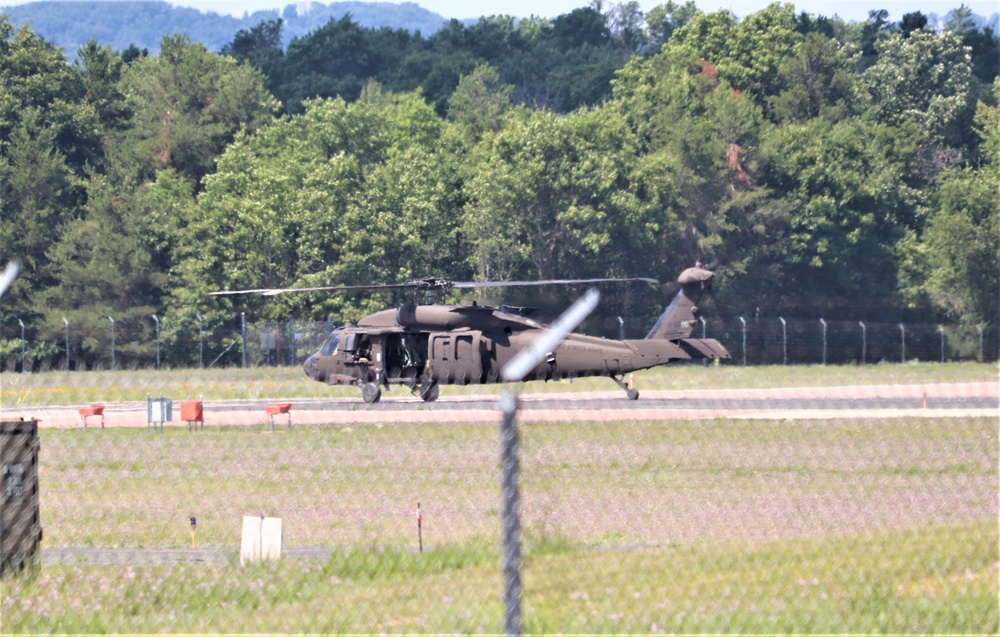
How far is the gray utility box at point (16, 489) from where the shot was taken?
33.3ft

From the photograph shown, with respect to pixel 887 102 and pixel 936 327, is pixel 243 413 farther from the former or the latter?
pixel 887 102

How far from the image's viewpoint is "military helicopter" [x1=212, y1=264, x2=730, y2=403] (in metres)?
28.0

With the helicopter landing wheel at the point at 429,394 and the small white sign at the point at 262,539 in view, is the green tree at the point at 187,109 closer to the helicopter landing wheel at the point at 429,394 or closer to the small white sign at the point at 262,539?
the helicopter landing wheel at the point at 429,394

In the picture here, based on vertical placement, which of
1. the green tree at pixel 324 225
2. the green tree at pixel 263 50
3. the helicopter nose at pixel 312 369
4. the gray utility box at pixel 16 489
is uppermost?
the green tree at pixel 263 50

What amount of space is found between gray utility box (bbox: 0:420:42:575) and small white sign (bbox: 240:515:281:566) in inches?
70.5

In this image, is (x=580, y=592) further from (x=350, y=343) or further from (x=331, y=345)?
(x=331, y=345)

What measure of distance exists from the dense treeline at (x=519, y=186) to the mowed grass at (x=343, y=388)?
10412mm

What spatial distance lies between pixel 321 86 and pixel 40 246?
5928 centimetres

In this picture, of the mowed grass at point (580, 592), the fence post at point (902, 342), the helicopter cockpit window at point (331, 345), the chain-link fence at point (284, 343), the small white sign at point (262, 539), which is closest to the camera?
Result: the mowed grass at point (580, 592)

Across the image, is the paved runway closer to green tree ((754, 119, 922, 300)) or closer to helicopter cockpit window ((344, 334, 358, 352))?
helicopter cockpit window ((344, 334, 358, 352))

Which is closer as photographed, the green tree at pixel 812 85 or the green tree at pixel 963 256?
the green tree at pixel 963 256

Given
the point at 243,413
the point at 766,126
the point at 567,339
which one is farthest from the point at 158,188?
the point at 567,339

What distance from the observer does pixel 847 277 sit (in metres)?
64.9

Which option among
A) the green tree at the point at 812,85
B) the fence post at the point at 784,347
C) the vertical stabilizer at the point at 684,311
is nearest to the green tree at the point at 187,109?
the green tree at the point at 812,85
